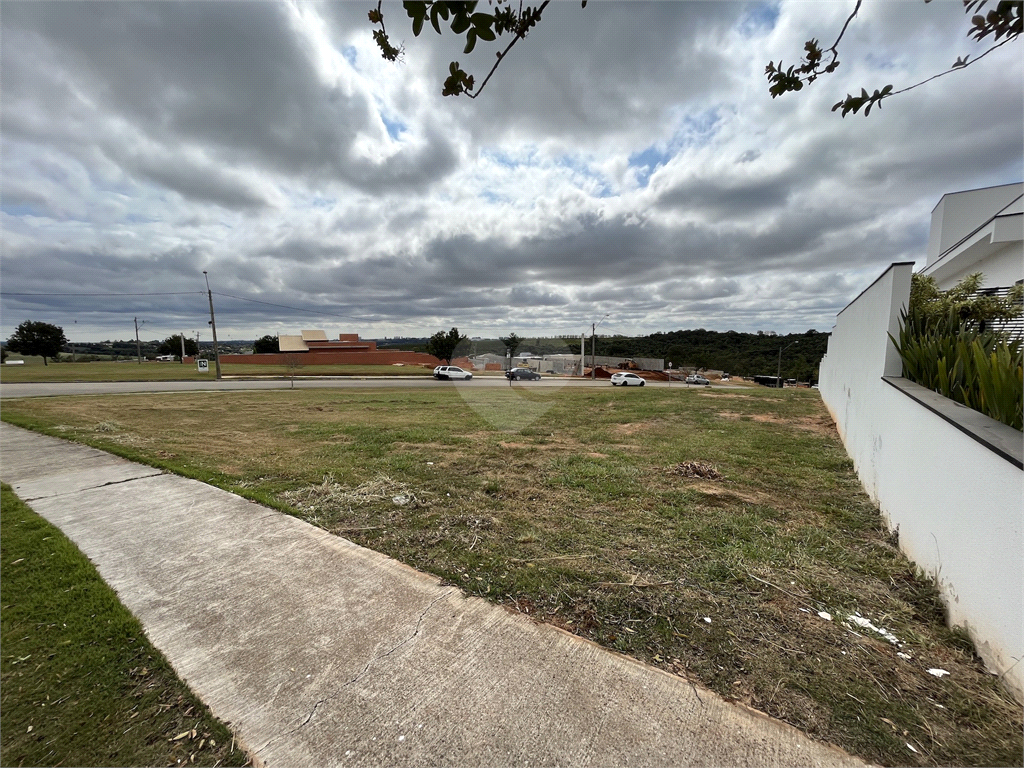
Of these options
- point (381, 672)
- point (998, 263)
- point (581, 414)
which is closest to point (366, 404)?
point (581, 414)

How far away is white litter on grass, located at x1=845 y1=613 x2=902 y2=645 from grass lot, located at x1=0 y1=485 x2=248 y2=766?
3.34 m

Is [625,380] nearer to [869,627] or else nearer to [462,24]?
[869,627]

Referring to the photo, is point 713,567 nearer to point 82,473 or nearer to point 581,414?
point 82,473

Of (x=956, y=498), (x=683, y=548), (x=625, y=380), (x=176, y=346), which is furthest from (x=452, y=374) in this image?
(x=176, y=346)

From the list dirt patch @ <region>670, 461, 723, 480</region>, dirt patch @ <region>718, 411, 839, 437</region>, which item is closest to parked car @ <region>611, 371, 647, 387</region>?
dirt patch @ <region>718, 411, 839, 437</region>

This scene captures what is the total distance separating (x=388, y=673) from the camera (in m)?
2.05

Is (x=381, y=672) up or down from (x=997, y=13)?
down

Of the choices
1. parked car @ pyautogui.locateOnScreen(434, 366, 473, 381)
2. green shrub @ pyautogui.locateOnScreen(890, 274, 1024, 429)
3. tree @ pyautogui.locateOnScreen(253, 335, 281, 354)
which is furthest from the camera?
tree @ pyautogui.locateOnScreen(253, 335, 281, 354)

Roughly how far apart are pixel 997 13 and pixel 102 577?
5.41 metres

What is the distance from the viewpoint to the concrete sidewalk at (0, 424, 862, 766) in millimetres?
1665

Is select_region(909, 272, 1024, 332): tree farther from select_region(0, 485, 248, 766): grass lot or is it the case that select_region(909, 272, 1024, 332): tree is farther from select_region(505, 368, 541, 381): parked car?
select_region(505, 368, 541, 381): parked car

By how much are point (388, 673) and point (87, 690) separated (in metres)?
1.40

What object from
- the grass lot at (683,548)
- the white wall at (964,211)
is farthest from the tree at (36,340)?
the white wall at (964,211)

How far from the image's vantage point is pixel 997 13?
1.22 meters
